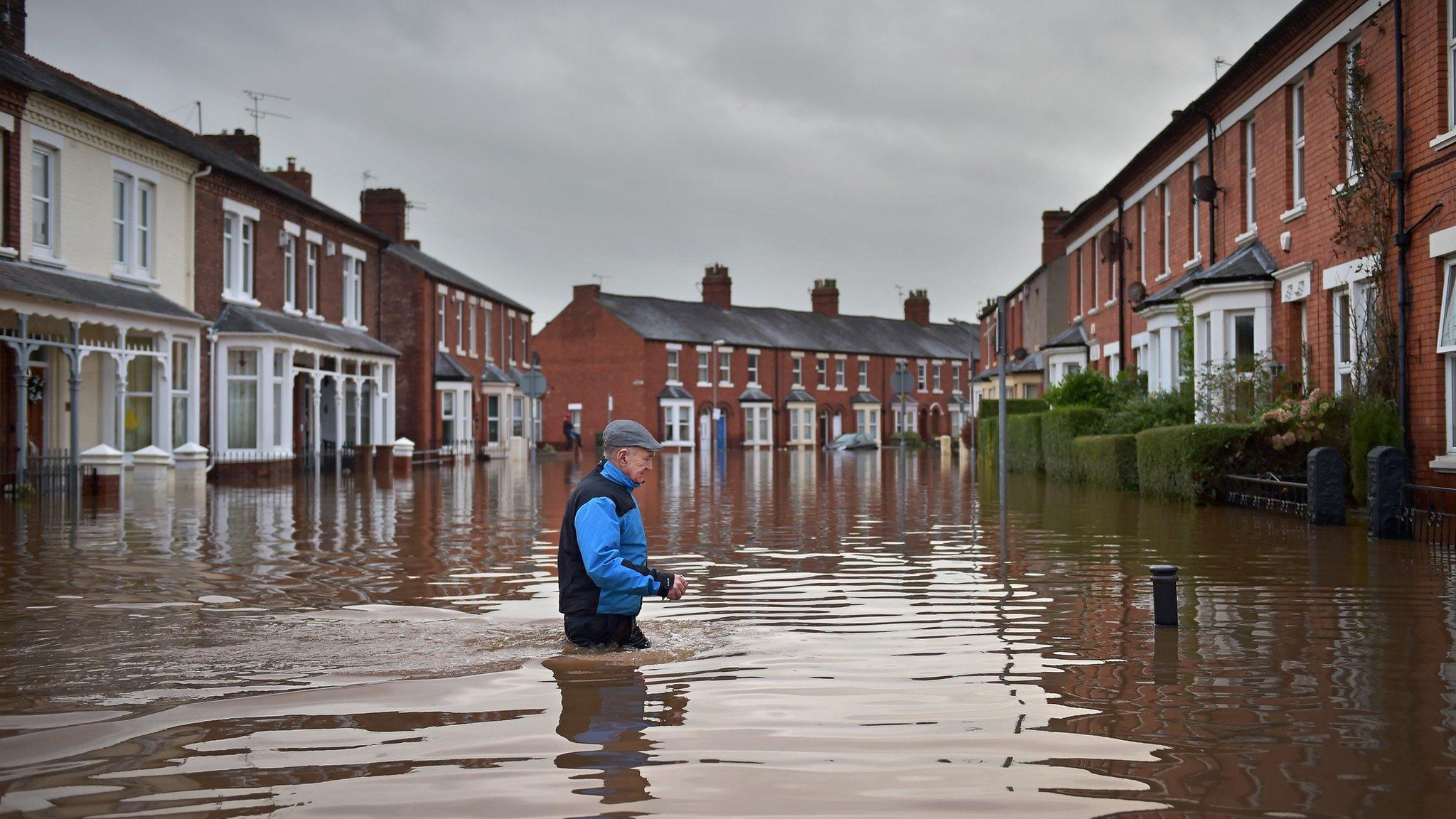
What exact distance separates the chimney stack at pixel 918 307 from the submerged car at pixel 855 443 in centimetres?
2584

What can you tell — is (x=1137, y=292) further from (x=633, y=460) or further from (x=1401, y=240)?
(x=633, y=460)

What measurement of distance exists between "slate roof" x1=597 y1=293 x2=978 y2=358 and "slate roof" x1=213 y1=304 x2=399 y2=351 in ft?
109

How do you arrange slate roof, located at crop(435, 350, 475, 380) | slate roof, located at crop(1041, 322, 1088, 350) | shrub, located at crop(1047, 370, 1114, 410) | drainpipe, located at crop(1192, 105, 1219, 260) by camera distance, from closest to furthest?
1. drainpipe, located at crop(1192, 105, 1219, 260)
2. shrub, located at crop(1047, 370, 1114, 410)
3. slate roof, located at crop(1041, 322, 1088, 350)
4. slate roof, located at crop(435, 350, 475, 380)

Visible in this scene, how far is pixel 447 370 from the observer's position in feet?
148

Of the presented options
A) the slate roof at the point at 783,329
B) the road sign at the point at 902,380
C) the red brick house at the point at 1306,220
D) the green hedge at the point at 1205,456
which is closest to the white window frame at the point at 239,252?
the road sign at the point at 902,380

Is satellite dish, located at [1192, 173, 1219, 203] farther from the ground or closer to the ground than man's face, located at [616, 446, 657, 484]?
farther from the ground

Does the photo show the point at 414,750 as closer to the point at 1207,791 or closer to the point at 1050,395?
the point at 1207,791

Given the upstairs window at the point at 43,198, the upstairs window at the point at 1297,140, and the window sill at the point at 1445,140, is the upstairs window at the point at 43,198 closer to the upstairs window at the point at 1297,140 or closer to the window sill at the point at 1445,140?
the upstairs window at the point at 1297,140

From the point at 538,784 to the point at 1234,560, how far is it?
853 centimetres

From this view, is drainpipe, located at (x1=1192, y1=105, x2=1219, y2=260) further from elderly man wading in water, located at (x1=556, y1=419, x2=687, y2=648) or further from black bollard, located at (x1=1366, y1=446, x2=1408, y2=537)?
elderly man wading in water, located at (x1=556, y1=419, x2=687, y2=648)

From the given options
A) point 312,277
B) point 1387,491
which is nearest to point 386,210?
point 312,277

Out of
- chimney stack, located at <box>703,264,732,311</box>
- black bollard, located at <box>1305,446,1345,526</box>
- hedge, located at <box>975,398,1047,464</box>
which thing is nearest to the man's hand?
black bollard, located at <box>1305,446,1345,526</box>

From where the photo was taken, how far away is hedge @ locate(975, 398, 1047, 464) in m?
36.2

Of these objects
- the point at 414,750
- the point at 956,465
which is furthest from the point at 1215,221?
the point at 414,750
